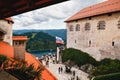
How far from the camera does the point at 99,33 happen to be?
28.0 meters

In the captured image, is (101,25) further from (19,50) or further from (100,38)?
(19,50)

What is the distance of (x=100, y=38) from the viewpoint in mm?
27688

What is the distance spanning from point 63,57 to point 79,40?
12.1 feet

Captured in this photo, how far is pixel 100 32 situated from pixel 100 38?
77cm

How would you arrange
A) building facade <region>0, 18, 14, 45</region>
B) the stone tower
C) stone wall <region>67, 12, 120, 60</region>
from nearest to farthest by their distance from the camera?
the stone tower → building facade <region>0, 18, 14, 45</region> → stone wall <region>67, 12, 120, 60</region>

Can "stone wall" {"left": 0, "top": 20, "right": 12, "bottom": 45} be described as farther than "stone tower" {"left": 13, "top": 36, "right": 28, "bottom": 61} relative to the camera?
Yes

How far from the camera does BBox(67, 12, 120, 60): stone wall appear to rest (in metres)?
24.8

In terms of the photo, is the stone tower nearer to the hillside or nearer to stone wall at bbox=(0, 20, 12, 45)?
stone wall at bbox=(0, 20, 12, 45)

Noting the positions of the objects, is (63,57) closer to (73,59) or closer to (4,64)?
(73,59)

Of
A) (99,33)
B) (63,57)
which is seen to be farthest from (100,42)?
(63,57)

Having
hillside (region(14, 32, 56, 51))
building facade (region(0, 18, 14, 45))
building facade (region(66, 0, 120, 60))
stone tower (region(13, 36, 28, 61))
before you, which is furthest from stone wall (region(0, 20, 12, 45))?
hillside (region(14, 32, 56, 51))

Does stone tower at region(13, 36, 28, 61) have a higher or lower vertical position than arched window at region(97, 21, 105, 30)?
lower

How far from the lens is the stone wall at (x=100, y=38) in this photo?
81.2 feet

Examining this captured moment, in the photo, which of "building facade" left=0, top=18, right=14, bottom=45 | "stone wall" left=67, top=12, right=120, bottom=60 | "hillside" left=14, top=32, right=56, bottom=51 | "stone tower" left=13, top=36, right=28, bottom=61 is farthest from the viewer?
"hillside" left=14, top=32, right=56, bottom=51
